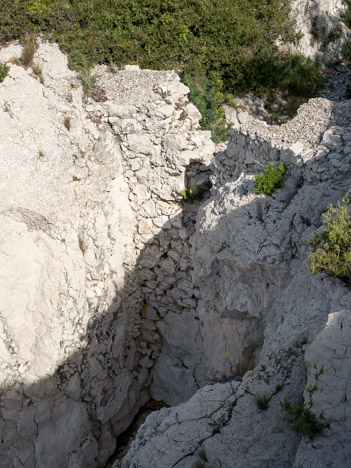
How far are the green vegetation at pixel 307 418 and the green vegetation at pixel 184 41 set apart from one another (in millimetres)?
8105

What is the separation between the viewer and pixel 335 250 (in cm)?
606

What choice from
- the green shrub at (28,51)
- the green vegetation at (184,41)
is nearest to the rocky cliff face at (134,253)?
the green shrub at (28,51)

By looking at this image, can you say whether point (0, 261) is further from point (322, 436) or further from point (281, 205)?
point (322, 436)

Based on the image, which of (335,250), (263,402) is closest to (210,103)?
(335,250)

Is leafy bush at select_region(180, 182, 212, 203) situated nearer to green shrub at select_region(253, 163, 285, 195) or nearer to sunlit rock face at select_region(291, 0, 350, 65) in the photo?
green shrub at select_region(253, 163, 285, 195)

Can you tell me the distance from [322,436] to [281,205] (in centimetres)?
424

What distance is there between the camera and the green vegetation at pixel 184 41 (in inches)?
481

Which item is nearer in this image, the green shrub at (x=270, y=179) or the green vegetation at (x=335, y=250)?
the green vegetation at (x=335, y=250)

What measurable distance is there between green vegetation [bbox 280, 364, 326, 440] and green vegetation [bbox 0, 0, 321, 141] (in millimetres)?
8105

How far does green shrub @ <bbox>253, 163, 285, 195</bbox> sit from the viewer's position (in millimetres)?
8195

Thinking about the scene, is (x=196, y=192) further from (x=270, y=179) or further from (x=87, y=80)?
(x=87, y=80)

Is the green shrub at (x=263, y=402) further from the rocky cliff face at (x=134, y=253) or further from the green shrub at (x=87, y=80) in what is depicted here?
the green shrub at (x=87, y=80)

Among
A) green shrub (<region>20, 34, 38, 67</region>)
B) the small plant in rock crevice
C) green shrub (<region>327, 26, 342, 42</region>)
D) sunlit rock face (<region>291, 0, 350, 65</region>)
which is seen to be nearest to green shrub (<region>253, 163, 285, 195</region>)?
the small plant in rock crevice

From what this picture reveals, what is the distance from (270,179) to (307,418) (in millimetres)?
4434
